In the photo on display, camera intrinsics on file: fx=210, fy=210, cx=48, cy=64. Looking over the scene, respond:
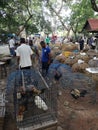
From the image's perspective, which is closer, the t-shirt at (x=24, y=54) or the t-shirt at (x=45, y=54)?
the t-shirt at (x=24, y=54)

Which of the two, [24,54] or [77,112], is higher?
[24,54]

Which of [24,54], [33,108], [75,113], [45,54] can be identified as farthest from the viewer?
[45,54]

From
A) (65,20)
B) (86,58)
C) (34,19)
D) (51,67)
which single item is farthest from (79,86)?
(65,20)

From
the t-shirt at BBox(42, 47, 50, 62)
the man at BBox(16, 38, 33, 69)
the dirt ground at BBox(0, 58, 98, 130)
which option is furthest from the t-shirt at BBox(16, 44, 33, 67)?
the dirt ground at BBox(0, 58, 98, 130)

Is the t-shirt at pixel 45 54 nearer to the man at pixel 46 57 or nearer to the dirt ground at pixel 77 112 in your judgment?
the man at pixel 46 57

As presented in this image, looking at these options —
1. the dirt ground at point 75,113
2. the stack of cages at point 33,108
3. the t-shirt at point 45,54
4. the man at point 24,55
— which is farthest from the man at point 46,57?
the stack of cages at point 33,108

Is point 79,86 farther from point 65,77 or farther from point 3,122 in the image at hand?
point 3,122

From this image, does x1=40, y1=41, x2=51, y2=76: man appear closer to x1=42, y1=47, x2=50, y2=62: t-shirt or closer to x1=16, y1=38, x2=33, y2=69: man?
x1=42, y1=47, x2=50, y2=62: t-shirt

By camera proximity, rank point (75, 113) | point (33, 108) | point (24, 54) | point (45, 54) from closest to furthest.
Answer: point (33, 108), point (75, 113), point (24, 54), point (45, 54)

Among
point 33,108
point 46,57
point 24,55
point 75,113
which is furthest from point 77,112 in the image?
point 46,57

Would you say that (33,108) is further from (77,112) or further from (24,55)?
(24,55)

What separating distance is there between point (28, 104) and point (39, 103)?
24 cm

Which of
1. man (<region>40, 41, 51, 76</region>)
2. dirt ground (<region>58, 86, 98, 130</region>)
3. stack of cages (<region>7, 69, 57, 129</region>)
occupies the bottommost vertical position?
dirt ground (<region>58, 86, 98, 130</region>)

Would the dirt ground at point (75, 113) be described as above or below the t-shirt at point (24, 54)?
below
